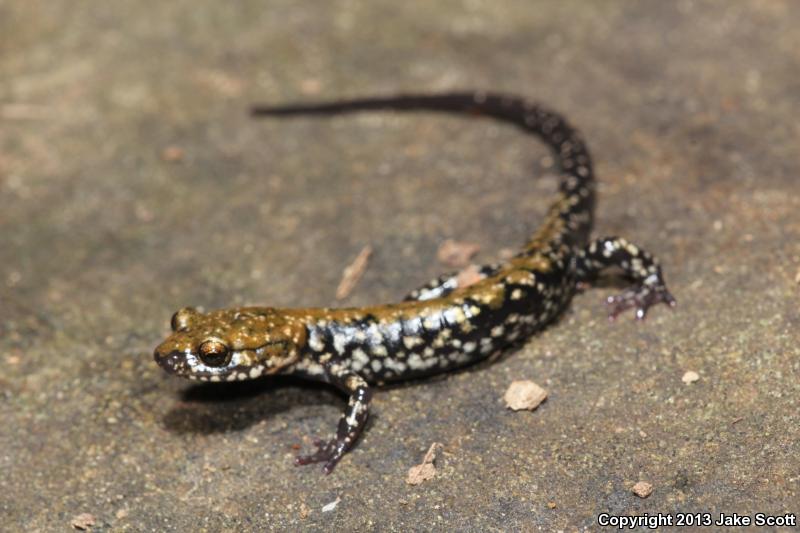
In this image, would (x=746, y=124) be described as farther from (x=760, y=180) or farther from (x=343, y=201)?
(x=343, y=201)

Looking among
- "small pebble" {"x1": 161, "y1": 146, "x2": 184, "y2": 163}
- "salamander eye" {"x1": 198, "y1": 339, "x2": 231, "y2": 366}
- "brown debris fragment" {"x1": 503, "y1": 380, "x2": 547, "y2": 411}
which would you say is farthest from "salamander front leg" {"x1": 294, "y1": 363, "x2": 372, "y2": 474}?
"small pebble" {"x1": 161, "y1": 146, "x2": 184, "y2": 163}

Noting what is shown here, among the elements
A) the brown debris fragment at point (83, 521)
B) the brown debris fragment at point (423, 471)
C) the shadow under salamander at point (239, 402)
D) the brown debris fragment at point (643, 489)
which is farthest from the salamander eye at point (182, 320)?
the brown debris fragment at point (643, 489)

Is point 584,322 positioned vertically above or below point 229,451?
above

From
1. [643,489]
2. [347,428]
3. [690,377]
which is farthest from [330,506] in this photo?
[690,377]

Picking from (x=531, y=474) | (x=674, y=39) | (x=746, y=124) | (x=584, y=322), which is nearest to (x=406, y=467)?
(x=531, y=474)

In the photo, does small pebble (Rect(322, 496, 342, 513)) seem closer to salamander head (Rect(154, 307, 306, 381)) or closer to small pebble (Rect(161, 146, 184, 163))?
salamander head (Rect(154, 307, 306, 381))

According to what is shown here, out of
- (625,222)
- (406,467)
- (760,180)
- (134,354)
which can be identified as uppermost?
(760,180)

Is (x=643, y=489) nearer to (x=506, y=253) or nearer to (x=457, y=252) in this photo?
(x=506, y=253)
